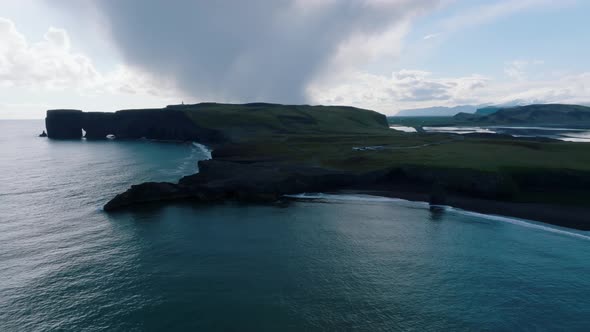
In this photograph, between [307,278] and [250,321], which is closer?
[250,321]

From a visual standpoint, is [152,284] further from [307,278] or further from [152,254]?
[307,278]

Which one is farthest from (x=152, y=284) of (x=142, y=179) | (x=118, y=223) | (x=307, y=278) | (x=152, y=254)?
(x=142, y=179)

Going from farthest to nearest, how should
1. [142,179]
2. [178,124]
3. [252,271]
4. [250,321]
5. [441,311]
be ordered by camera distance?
[178,124] → [142,179] → [252,271] → [441,311] → [250,321]

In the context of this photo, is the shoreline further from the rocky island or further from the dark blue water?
the dark blue water

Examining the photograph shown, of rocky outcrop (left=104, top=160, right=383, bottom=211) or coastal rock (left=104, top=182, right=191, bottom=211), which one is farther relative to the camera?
rocky outcrop (left=104, top=160, right=383, bottom=211)

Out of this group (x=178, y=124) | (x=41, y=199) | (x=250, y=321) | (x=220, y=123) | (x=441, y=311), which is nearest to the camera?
(x=250, y=321)

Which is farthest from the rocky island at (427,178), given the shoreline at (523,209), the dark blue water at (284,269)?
the dark blue water at (284,269)

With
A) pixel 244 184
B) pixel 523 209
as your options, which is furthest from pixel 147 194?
pixel 523 209

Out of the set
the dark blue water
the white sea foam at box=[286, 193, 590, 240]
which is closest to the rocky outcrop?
the white sea foam at box=[286, 193, 590, 240]

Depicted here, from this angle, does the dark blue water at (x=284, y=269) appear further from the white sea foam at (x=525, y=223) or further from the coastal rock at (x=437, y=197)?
the coastal rock at (x=437, y=197)
